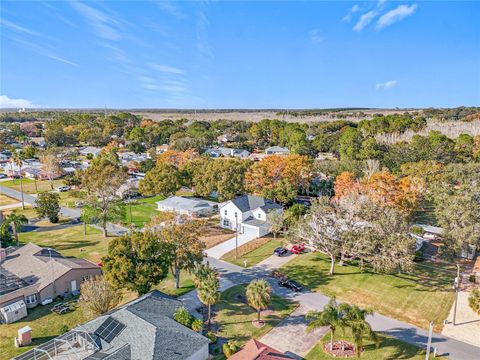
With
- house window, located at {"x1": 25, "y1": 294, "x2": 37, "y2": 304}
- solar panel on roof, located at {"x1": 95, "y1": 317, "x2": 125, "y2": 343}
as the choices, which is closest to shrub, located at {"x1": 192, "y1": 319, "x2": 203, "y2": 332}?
solar panel on roof, located at {"x1": 95, "y1": 317, "x2": 125, "y2": 343}

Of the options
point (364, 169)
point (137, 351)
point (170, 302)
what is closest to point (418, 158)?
point (364, 169)

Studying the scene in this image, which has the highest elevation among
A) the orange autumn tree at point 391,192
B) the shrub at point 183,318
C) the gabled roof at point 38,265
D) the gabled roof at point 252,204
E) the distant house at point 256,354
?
the orange autumn tree at point 391,192

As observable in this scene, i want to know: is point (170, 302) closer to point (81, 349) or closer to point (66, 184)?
point (81, 349)

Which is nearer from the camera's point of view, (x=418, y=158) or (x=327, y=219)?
(x=327, y=219)

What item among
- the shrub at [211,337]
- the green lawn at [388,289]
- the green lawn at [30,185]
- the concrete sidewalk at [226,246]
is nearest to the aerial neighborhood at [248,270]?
the shrub at [211,337]

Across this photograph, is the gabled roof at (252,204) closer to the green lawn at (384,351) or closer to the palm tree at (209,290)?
the palm tree at (209,290)

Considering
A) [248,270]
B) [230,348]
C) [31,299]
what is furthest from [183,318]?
[31,299]
